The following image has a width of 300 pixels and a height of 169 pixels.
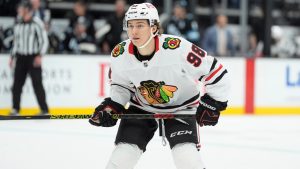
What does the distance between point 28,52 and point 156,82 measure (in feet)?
14.5

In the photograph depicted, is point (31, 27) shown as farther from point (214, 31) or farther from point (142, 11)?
point (142, 11)

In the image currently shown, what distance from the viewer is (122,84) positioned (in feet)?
11.0

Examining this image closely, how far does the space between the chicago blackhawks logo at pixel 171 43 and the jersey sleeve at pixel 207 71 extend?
0.04 m

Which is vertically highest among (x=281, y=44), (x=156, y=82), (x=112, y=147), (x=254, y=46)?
(x=156, y=82)

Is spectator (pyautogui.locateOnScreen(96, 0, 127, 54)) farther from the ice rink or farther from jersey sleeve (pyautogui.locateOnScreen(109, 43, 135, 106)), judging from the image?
jersey sleeve (pyautogui.locateOnScreen(109, 43, 135, 106))

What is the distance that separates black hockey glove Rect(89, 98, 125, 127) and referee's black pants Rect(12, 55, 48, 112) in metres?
4.03

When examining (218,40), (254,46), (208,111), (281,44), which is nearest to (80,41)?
(218,40)

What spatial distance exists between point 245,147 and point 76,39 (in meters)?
3.34

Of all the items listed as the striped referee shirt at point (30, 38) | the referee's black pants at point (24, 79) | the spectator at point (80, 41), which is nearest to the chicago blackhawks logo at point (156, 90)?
the referee's black pants at point (24, 79)

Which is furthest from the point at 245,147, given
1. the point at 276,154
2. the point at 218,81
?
the point at 218,81

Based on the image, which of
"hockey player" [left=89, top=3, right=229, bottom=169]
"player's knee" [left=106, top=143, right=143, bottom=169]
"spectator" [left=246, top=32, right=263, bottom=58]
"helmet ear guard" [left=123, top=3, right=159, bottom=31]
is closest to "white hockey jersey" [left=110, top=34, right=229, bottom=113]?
"hockey player" [left=89, top=3, right=229, bottom=169]

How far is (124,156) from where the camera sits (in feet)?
10.2

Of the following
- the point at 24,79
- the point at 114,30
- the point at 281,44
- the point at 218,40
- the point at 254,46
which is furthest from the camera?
the point at 281,44

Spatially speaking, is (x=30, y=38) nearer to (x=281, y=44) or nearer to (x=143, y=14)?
(x=143, y=14)
